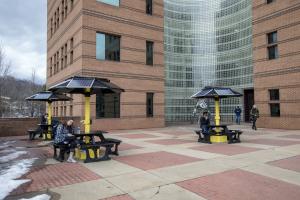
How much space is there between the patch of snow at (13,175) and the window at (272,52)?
19686 mm

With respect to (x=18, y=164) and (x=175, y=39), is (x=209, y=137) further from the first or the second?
(x=175, y=39)

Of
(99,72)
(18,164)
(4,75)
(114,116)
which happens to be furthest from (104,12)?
(4,75)

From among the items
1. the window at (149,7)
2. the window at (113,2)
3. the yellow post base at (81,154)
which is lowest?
the yellow post base at (81,154)

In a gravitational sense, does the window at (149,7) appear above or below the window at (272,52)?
above

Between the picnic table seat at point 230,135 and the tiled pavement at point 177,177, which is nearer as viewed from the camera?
the tiled pavement at point 177,177

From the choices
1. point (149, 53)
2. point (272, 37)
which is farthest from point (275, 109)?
point (149, 53)

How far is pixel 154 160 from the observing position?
9.48m

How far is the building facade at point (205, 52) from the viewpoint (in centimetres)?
2880

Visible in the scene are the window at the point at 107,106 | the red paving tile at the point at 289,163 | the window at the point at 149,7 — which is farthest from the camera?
the window at the point at 149,7

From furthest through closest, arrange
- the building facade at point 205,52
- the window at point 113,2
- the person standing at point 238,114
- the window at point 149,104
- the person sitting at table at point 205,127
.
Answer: the building facade at point 205,52
the person standing at point 238,114
the window at point 149,104
the window at point 113,2
the person sitting at table at point 205,127

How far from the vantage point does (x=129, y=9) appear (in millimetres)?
23672

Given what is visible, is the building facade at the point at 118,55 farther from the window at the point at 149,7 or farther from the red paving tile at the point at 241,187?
the red paving tile at the point at 241,187

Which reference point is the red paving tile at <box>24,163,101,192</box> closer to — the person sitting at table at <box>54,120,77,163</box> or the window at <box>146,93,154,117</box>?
the person sitting at table at <box>54,120,77,163</box>

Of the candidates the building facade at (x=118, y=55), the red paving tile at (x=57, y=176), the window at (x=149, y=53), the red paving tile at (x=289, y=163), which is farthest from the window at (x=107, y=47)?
the red paving tile at (x=289, y=163)
